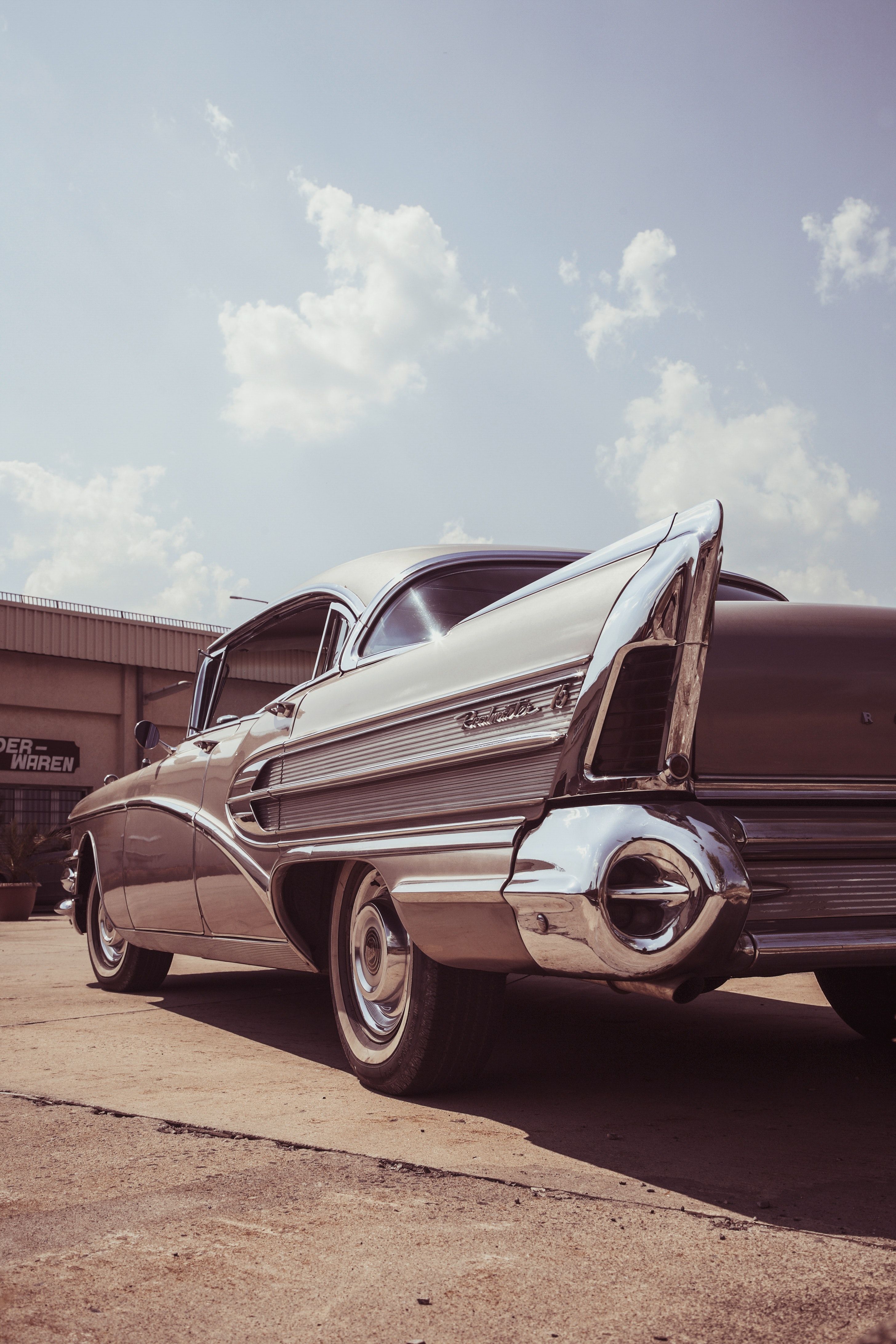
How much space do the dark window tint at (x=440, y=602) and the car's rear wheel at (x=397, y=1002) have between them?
0.73 meters

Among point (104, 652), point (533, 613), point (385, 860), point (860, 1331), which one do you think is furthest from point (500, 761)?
point (104, 652)

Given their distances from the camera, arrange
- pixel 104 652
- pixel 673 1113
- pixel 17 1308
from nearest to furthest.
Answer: pixel 17 1308, pixel 673 1113, pixel 104 652

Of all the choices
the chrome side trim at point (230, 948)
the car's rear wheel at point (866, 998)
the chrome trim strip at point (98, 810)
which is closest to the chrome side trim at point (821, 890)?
the car's rear wheel at point (866, 998)

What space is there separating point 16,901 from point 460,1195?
1367 cm

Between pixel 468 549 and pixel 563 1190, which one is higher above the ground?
pixel 468 549

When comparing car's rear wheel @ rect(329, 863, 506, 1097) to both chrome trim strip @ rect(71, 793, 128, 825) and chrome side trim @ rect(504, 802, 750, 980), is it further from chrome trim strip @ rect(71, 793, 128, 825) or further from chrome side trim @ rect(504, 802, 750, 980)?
chrome trim strip @ rect(71, 793, 128, 825)

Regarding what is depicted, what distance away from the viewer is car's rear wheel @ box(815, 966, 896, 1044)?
397cm

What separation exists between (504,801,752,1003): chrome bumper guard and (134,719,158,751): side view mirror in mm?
3437

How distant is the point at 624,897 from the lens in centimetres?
233

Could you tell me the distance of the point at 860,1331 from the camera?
1683mm

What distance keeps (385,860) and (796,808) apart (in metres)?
1.15

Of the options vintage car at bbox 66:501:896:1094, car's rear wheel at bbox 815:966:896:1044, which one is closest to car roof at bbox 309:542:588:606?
vintage car at bbox 66:501:896:1094

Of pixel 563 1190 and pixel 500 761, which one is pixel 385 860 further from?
pixel 563 1190

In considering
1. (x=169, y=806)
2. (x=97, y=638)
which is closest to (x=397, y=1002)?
(x=169, y=806)
